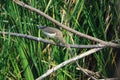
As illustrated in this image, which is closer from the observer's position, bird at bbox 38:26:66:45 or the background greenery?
bird at bbox 38:26:66:45

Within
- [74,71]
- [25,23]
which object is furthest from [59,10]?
[74,71]

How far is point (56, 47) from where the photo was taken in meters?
1.60

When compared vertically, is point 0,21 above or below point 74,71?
above

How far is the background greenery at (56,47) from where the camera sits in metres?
1.54

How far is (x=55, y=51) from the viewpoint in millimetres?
1600

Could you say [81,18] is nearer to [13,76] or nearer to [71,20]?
[71,20]

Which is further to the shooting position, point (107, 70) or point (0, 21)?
point (0, 21)

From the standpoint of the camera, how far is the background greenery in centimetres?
154

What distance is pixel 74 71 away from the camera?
5.28ft

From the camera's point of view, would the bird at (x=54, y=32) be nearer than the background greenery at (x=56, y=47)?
Yes

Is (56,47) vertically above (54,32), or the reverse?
(54,32)

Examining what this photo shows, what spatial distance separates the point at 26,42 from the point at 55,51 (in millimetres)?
159

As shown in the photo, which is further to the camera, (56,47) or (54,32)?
(56,47)

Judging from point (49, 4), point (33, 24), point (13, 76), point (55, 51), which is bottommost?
point (13, 76)
